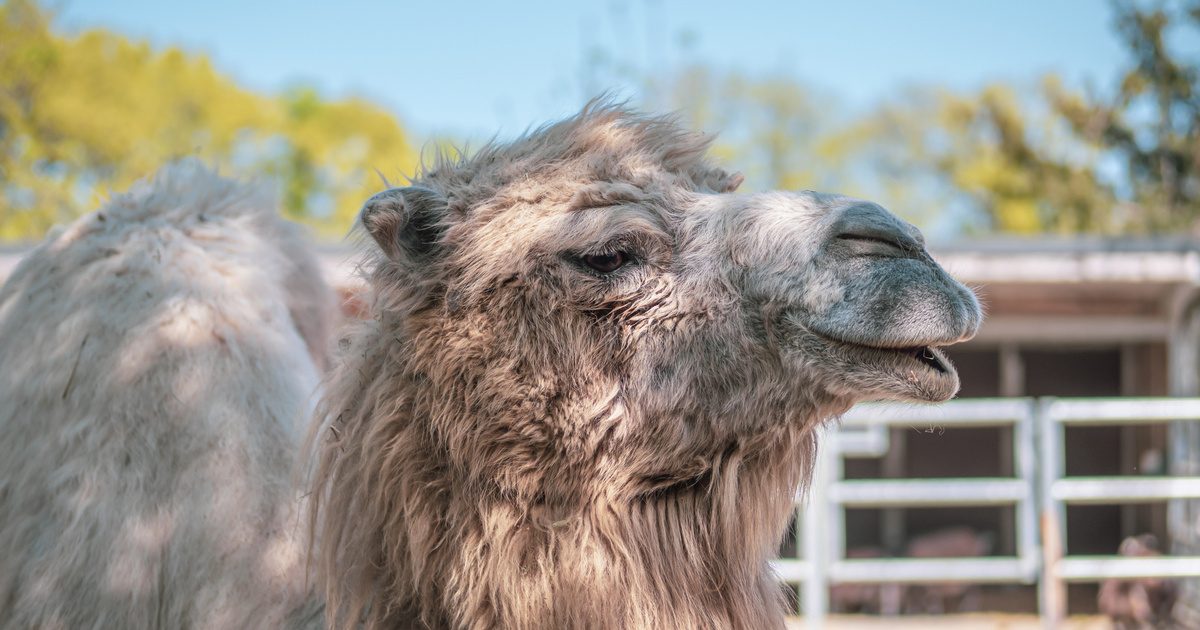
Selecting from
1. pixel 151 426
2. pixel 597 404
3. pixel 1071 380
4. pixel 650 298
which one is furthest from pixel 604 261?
pixel 1071 380

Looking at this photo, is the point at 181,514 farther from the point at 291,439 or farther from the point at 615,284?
the point at 615,284

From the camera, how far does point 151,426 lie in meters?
2.71

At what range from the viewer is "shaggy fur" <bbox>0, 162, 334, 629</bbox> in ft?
8.24

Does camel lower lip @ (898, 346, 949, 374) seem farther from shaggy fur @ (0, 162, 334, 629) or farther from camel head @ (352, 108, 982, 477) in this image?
shaggy fur @ (0, 162, 334, 629)

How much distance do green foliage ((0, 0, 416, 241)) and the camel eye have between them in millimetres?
18246

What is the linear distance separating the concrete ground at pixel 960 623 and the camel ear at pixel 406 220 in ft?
24.5

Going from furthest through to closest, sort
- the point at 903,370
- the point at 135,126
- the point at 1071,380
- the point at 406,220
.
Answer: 1. the point at 135,126
2. the point at 1071,380
3. the point at 406,220
4. the point at 903,370

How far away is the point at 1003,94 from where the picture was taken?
2669 cm

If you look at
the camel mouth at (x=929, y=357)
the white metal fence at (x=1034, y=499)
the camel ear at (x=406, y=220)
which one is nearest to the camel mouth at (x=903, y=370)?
the camel mouth at (x=929, y=357)

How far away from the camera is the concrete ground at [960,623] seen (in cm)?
980

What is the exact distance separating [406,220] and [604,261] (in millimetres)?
437

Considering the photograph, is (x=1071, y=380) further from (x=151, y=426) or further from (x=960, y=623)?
(x=151, y=426)

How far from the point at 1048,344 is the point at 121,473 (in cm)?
1366

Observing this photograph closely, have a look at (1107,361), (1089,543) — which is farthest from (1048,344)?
(1089,543)
